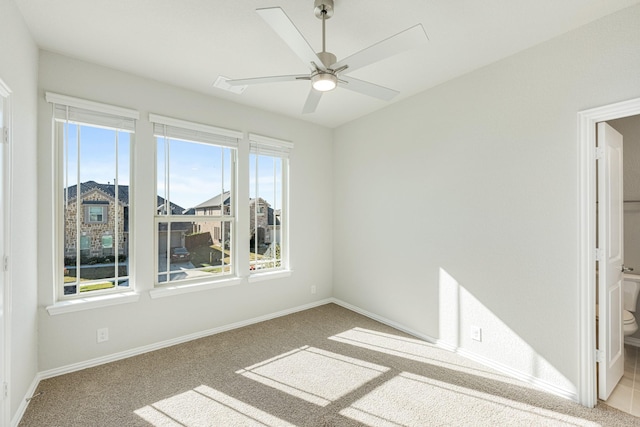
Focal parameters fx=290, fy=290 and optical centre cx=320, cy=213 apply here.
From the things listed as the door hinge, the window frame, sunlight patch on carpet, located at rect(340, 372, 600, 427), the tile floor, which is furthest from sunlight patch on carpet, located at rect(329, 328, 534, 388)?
the door hinge

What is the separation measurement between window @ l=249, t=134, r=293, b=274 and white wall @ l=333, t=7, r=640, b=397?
126 centimetres

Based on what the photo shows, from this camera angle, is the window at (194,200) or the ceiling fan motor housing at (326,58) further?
the window at (194,200)

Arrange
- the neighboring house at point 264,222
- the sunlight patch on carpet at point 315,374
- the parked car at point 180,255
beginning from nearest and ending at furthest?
the sunlight patch on carpet at point 315,374
the parked car at point 180,255
the neighboring house at point 264,222

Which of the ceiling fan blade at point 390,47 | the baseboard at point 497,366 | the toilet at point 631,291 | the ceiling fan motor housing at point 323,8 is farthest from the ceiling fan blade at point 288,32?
the toilet at point 631,291

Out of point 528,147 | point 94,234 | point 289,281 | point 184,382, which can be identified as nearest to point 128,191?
point 94,234

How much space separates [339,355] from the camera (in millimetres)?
2869

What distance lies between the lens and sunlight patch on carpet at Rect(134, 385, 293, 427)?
1.94m

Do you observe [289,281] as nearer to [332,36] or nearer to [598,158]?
[332,36]

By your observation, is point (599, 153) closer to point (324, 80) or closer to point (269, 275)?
point (324, 80)

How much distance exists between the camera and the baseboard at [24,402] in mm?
1896

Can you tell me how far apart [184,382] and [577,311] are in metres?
3.12

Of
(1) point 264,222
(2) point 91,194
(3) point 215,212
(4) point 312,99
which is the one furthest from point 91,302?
(4) point 312,99

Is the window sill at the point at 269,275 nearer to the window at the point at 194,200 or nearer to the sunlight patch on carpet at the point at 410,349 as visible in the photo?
the window at the point at 194,200

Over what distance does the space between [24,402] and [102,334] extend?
663 mm
